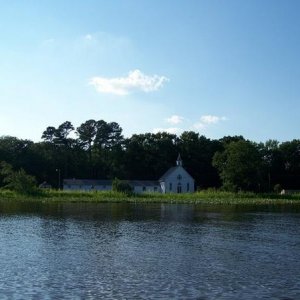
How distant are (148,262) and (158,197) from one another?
68.7m

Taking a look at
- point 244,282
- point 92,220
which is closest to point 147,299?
point 244,282

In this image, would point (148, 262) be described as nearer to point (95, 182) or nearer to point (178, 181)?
point (178, 181)

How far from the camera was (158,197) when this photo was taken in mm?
91750

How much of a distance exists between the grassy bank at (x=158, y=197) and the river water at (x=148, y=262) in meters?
45.2

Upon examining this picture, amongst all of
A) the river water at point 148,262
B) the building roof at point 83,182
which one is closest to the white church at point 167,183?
the building roof at point 83,182

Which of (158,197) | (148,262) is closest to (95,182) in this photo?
(158,197)

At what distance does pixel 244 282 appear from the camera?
19.0m

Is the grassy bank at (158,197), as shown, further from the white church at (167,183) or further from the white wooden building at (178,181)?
the white church at (167,183)

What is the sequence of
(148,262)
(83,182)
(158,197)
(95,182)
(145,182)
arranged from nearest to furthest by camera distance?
1. (148,262)
2. (158,197)
3. (83,182)
4. (95,182)
5. (145,182)

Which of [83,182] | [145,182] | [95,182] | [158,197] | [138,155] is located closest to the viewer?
[158,197]

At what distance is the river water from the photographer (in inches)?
688

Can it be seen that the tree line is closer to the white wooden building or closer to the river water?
the white wooden building

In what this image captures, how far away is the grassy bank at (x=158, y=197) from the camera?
8450 cm

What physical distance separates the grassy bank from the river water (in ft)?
148
